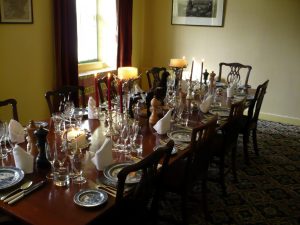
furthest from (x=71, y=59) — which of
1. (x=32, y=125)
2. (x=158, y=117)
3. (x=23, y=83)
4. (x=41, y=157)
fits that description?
(x=41, y=157)

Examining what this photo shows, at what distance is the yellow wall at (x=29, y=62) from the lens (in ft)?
11.2

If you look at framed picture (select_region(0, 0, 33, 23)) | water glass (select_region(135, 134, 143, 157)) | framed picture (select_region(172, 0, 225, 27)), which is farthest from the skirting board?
framed picture (select_region(0, 0, 33, 23))

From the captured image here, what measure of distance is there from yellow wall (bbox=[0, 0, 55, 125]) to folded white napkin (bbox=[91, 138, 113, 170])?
206 cm

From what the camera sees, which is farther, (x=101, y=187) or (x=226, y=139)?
(x=226, y=139)

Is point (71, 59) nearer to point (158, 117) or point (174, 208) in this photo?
point (158, 117)


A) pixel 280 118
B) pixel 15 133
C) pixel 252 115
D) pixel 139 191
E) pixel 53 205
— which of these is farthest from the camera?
pixel 280 118

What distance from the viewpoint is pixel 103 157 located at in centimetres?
180

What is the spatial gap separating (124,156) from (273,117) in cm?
374

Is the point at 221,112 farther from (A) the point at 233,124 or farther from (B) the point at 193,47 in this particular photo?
(B) the point at 193,47

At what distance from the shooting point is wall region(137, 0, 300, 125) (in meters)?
4.75

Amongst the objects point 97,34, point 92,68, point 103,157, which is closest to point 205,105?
point 103,157

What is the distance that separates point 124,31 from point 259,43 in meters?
2.08

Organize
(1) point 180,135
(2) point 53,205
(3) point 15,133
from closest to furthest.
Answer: (2) point 53,205 → (3) point 15,133 → (1) point 180,135

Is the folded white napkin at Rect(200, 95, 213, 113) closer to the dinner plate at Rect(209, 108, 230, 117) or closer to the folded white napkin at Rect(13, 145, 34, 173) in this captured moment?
the dinner plate at Rect(209, 108, 230, 117)
